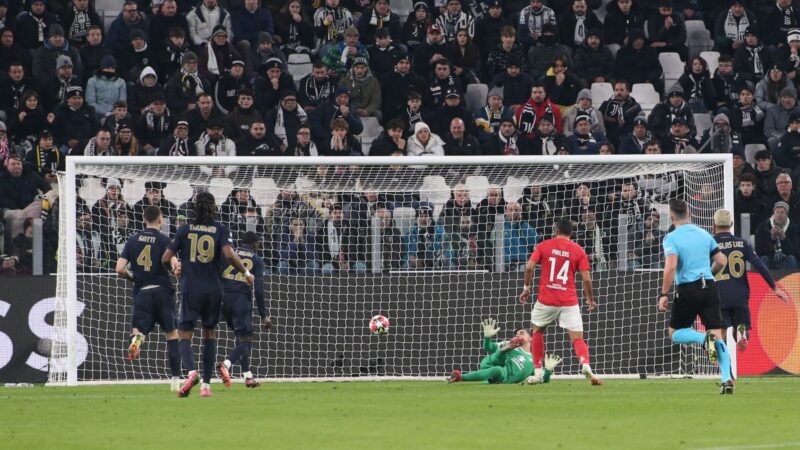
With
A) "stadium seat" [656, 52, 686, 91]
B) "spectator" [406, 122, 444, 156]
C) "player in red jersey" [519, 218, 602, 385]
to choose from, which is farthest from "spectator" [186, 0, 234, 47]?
"player in red jersey" [519, 218, 602, 385]

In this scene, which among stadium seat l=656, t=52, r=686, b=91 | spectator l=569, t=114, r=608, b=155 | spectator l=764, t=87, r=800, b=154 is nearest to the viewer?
spectator l=569, t=114, r=608, b=155

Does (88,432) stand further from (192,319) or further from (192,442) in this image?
(192,319)

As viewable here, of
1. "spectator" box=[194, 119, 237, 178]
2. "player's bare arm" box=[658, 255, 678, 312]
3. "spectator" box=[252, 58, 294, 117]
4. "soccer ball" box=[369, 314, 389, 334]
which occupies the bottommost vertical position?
"soccer ball" box=[369, 314, 389, 334]

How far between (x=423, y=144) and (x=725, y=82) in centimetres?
642

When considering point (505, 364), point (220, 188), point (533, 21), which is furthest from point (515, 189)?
point (533, 21)

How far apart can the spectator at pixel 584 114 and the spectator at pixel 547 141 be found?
826 millimetres

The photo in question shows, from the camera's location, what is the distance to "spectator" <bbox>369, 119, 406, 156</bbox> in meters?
22.5

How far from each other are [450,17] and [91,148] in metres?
7.43

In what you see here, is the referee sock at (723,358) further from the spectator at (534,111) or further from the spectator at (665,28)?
the spectator at (665,28)

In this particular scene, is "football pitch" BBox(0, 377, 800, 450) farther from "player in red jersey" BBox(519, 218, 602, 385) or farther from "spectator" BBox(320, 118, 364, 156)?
"spectator" BBox(320, 118, 364, 156)

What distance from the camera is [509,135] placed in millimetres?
23156

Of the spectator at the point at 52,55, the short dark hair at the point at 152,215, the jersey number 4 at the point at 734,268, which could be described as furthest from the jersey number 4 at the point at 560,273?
the spectator at the point at 52,55

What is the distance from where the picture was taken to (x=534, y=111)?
78.0 feet

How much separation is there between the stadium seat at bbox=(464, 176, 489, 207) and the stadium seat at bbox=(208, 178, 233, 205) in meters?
3.38
